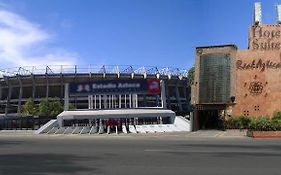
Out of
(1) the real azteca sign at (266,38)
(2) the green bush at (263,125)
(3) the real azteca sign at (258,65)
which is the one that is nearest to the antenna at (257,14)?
(1) the real azteca sign at (266,38)

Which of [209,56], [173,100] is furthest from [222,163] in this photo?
[173,100]

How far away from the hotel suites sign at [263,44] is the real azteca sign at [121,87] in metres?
9.79

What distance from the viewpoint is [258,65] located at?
47.2 metres

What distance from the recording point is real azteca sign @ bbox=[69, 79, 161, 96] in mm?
51469

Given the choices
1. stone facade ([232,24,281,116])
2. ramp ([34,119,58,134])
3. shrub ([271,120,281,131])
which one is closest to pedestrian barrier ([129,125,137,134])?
ramp ([34,119,58,134])

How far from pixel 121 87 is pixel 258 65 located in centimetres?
1512

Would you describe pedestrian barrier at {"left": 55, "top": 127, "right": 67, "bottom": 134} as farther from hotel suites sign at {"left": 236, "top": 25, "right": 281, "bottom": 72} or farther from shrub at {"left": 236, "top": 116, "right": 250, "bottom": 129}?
hotel suites sign at {"left": 236, "top": 25, "right": 281, "bottom": 72}

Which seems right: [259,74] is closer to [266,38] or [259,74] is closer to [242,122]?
[266,38]

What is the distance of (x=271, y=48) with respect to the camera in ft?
154

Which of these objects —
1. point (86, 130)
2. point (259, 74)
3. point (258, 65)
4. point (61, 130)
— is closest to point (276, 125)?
point (259, 74)

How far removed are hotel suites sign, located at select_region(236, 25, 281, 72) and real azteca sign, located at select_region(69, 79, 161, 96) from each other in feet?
32.1

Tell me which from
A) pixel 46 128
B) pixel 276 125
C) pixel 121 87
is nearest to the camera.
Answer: pixel 276 125

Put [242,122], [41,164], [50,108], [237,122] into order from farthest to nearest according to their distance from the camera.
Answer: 1. [50,108]
2. [237,122]
3. [242,122]
4. [41,164]

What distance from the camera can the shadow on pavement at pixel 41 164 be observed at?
12.1 metres
